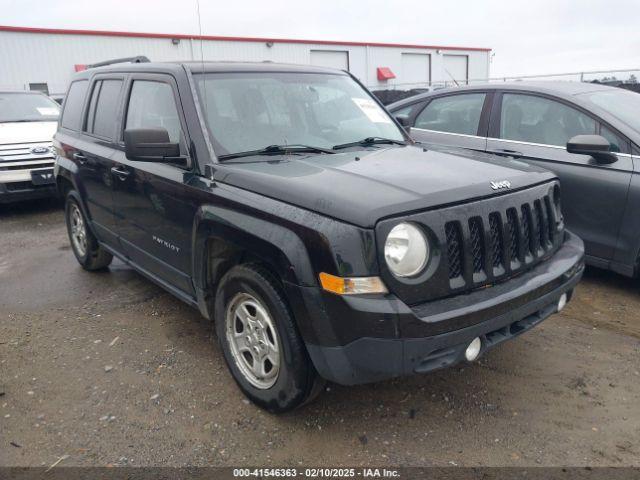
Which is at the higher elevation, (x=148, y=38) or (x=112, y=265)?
(x=148, y=38)

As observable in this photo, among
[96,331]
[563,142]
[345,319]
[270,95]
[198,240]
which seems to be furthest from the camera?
[563,142]

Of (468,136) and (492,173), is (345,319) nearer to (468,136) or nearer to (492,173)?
(492,173)

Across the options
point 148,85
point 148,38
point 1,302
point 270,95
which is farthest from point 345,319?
point 148,38

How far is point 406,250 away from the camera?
241cm

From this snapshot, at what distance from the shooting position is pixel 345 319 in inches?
92.3

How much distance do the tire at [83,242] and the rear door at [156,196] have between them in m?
1.10

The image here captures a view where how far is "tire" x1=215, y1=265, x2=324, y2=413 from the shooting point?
8.60ft

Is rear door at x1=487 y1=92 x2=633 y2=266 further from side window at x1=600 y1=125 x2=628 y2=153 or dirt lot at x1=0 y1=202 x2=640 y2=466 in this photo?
dirt lot at x1=0 y1=202 x2=640 y2=466

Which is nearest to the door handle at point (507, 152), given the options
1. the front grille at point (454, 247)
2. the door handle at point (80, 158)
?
the front grille at point (454, 247)

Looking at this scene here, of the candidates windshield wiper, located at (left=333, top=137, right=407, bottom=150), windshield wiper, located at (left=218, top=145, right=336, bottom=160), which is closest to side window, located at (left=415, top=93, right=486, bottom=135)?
windshield wiper, located at (left=333, top=137, right=407, bottom=150)

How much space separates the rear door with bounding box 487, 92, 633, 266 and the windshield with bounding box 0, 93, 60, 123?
7191 millimetres

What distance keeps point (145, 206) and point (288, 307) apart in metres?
1.67

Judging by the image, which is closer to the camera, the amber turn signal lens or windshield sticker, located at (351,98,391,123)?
the amber turn signal lens

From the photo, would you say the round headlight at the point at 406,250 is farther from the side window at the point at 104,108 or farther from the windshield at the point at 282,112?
the side window at the point at 104,108
